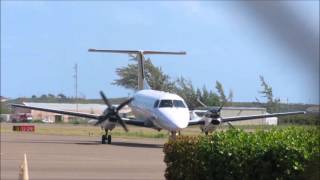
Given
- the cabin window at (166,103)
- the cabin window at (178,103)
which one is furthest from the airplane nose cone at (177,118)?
the cabin window at (166,103)

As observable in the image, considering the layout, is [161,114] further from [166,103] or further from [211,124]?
[211,124]

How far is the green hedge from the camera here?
11.3 m

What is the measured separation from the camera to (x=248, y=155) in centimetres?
1207

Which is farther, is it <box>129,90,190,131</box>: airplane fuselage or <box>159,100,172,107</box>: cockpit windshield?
<box>159,100,172,107</box>: cockpit windshield

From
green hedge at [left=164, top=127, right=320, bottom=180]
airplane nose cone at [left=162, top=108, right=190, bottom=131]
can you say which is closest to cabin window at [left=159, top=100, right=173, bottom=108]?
airplane nose cone at [left=162, top=108, right=190, bottom=131]

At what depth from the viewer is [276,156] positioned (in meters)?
11.7

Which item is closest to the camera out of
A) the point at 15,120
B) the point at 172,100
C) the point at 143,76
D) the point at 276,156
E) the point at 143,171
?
the point at 276,156

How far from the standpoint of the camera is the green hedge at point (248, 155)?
1132 cm

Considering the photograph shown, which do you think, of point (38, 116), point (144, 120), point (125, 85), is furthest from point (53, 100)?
point (144, 120)

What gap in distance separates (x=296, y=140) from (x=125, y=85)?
36002mm

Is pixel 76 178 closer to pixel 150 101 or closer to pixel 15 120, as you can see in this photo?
pixel 150 101

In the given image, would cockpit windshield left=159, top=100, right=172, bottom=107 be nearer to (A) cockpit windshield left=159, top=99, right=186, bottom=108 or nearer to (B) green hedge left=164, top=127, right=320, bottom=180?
(A) cockpit windshield left=159, top=99, right=186, bottom=108

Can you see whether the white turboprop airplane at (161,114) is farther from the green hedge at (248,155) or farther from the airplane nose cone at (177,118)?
the green hedge at (248,155)

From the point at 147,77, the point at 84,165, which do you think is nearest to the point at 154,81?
the point at 147,77
